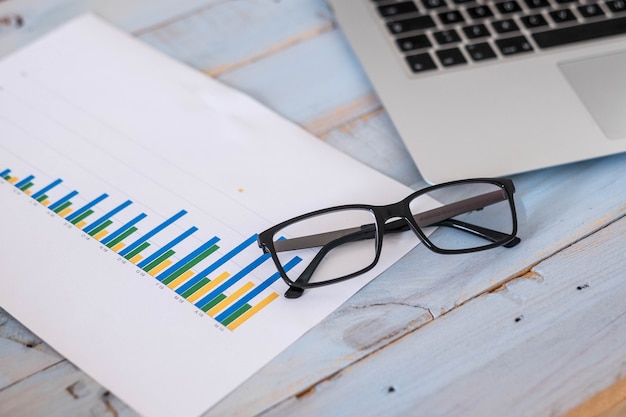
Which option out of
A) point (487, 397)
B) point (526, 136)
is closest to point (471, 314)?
point (487, 397)

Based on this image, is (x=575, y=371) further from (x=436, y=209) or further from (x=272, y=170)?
(x=272, y=170)

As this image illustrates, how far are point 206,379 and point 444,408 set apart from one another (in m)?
0.16

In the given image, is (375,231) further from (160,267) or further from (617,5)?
(617,5)

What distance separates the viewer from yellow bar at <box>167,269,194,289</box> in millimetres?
563

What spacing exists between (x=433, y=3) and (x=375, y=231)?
293 mm

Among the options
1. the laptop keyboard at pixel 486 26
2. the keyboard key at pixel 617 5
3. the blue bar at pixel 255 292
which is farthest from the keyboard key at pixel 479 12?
the blue bar at pixel 255 292

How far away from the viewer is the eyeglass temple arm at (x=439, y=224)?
1.93ft

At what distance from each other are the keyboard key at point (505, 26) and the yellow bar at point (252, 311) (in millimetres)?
367

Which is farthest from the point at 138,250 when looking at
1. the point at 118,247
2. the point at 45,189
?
the point at 45,189

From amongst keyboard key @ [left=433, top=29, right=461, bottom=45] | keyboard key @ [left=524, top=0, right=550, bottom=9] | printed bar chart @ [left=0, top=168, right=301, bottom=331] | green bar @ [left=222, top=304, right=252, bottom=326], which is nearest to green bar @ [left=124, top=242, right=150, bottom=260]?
printed bar chart @ [left=0, top=168, right=301, bottom=331]

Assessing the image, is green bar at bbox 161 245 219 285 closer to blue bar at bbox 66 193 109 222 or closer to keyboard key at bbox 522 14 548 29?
blue bar at bbox 66 193 109 222

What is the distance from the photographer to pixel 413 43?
A: 73cm

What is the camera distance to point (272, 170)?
66 centimetres

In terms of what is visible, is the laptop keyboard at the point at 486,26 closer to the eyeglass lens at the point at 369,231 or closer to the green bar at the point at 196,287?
the eyeglass lens at the point at 369,231
